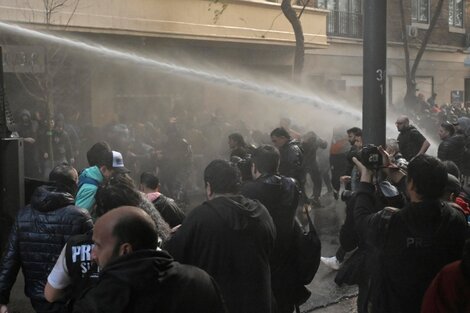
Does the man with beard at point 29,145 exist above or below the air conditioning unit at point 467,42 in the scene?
below

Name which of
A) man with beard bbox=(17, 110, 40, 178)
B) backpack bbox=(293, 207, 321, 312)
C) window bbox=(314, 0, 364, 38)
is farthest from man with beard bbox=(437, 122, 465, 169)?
window bbox=(314, 0, 364, 38)

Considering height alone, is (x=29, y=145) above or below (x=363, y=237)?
below

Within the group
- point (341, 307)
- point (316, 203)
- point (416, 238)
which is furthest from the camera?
point (316, 203)

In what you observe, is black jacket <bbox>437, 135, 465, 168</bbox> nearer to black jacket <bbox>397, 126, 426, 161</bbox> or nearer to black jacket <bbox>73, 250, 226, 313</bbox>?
black jacket <bbox>397, 126, 426, 161</bbox>

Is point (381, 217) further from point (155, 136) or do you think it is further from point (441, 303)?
point (155, 136)

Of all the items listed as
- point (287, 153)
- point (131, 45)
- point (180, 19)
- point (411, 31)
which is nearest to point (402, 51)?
point (411, 31)

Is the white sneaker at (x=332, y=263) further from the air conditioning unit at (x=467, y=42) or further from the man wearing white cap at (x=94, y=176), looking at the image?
the air conditioning unit at (x=467, y=42)

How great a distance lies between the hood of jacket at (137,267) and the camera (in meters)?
2.32

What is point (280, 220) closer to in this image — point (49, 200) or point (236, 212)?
point (236, 212)

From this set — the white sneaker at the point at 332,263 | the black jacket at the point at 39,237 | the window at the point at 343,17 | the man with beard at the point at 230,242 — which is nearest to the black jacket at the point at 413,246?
the man with beard at the point at 230,242

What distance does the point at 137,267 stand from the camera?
7.68 feet

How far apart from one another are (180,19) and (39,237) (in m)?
13.8

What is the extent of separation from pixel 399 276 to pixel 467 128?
10.3 metres

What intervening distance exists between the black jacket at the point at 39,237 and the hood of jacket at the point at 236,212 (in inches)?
32.6
